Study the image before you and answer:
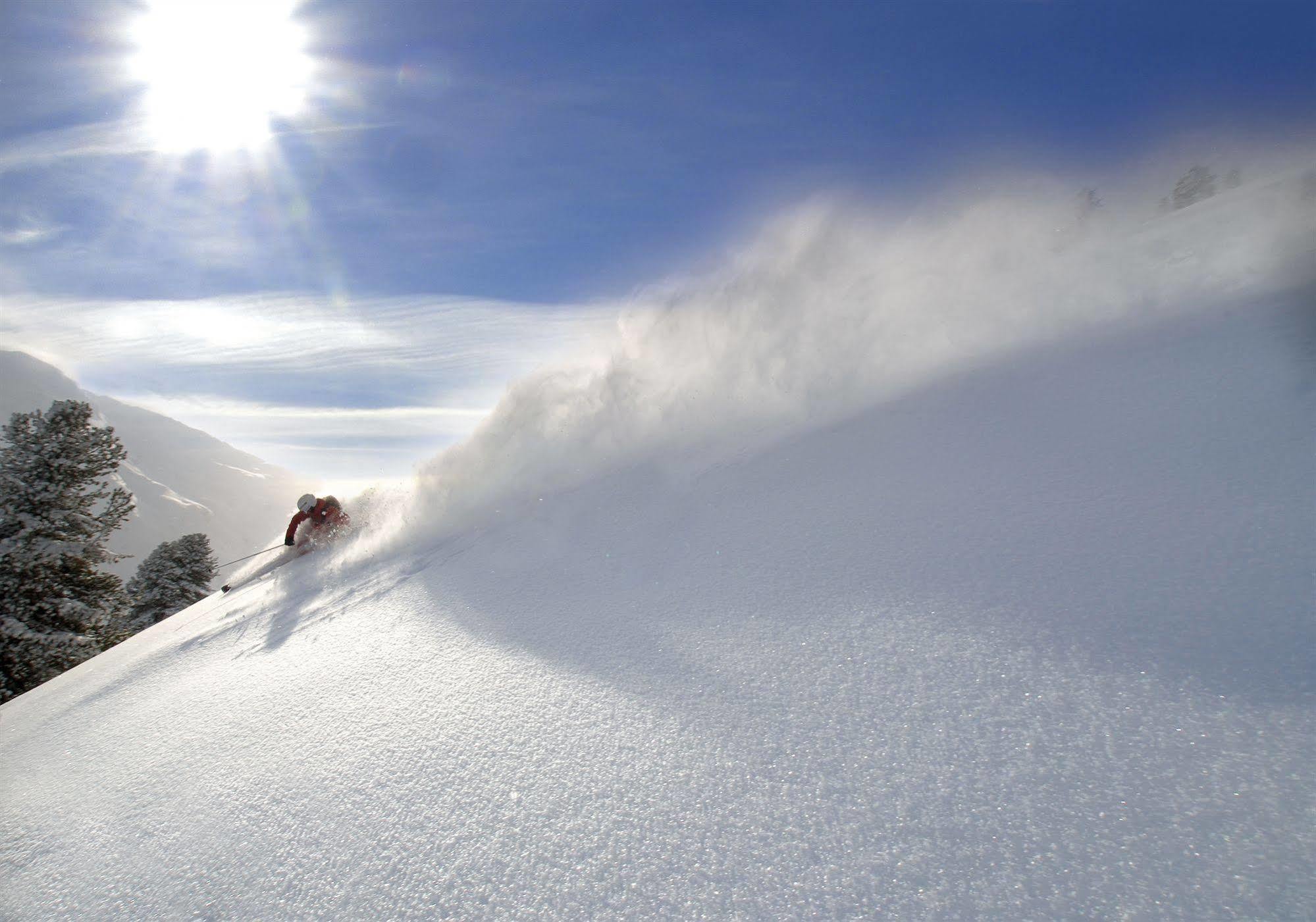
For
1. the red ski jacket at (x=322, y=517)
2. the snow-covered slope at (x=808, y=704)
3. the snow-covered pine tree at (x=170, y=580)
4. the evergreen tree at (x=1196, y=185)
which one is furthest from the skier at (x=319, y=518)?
the evergreen tree at (x=1196, y=185)

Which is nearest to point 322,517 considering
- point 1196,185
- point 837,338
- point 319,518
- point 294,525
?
point 319,518

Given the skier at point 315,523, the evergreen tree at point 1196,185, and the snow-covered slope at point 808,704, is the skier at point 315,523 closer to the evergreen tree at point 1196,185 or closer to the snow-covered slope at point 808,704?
the snow-covered slope at point 808,704

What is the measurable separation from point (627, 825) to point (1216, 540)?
3.19 m

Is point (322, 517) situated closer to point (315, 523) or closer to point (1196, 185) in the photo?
point (315, 523)

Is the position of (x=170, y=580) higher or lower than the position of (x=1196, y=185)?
lower

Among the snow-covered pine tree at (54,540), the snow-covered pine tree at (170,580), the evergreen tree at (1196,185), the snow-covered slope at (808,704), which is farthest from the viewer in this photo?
the evergreen tree at (1196,185)

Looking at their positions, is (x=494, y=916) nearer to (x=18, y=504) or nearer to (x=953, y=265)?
(x=953, y=265)

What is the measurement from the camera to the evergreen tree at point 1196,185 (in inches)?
1179

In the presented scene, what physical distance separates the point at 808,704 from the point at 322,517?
9833mm

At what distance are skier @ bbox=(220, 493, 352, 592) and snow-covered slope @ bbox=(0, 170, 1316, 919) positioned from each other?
11.4 feet

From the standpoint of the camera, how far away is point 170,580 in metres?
21.1

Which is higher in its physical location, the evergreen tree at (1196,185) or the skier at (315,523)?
the evergreen tree at (1196,185)

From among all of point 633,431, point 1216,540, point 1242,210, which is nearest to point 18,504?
point 633,431

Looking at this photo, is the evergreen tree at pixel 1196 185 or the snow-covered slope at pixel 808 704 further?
the evergreen tree at pixel 1196 185
